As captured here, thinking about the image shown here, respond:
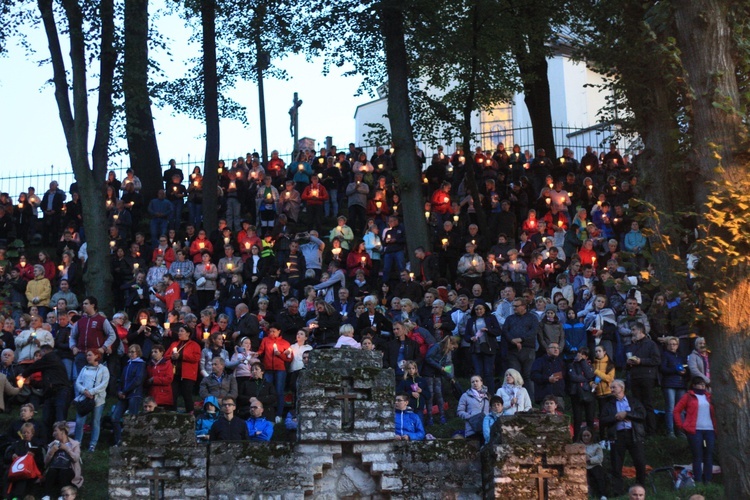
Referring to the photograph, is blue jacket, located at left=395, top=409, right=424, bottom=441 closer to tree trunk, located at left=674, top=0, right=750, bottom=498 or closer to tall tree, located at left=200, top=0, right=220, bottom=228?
tree trunk, located at left=674, top=0, right=750, bottom=498

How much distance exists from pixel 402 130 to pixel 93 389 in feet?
34.3

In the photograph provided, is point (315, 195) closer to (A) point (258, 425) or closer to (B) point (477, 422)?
(A) point (258, 425)

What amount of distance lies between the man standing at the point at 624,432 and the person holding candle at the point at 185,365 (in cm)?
621

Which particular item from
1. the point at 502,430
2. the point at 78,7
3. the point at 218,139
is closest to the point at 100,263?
the point at 78,7

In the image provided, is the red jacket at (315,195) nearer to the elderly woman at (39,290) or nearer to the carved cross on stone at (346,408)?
the elderly woman at (39,290)

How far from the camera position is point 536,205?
27984 mm

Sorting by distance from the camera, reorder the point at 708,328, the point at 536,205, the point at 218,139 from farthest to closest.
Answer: the point at 218,139 < the point at 536,205 < the point at 708,328

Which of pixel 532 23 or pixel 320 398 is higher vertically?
Answer: pixel 532 23

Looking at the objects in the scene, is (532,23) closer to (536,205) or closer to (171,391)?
(536,205)

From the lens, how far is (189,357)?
18.7 m

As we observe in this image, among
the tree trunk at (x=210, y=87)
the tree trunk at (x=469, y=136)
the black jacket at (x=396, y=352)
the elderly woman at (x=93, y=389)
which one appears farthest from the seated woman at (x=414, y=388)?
the tree trunk at (x=210, y=87)

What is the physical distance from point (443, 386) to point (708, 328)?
7.48 m

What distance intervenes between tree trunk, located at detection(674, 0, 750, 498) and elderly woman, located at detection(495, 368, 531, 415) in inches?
148

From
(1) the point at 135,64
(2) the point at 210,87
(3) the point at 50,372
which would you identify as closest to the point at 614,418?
(3) the point at 50,372
